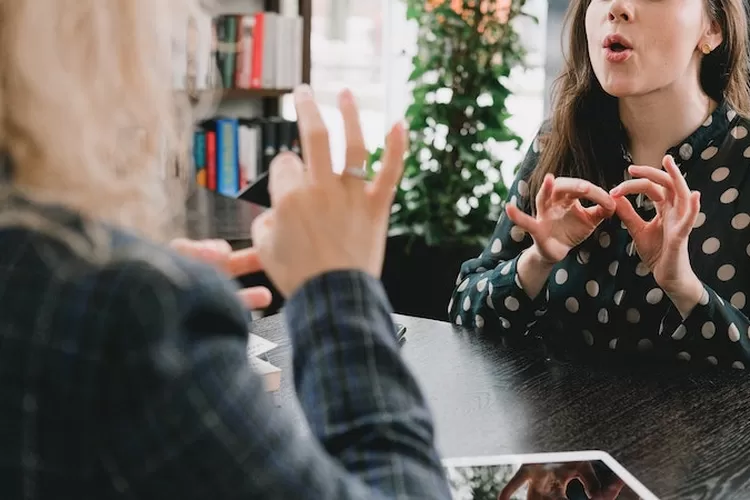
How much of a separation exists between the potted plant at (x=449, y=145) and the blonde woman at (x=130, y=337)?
296cm

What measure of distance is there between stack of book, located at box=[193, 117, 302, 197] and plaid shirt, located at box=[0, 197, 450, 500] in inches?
136

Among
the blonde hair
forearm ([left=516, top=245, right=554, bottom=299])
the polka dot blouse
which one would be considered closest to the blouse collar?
the polka dot blouse

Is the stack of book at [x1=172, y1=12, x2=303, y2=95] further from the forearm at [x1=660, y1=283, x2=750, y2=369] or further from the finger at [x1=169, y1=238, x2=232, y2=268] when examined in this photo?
the finger at [x1=169, y1=238, x2=232, y2=268]

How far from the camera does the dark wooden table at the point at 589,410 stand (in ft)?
3.69

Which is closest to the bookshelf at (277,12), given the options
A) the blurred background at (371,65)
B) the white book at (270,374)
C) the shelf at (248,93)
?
the shelf at (248,93)

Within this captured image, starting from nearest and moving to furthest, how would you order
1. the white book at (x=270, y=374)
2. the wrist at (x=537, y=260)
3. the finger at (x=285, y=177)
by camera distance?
the finger at (x=285, y=177)
the white book at (x=270, y=374)
the wrist at (x=537, y=260)

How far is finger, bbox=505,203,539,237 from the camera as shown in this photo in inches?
60.6

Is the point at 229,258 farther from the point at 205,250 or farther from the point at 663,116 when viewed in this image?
the point at 663,116

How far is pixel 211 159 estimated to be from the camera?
4043 millimetres

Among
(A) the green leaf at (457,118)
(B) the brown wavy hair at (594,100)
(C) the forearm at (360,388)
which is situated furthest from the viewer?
(A) the green leaf at (457,118)

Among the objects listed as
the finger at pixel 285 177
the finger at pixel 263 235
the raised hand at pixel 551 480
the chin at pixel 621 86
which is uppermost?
the chin at pixel 621 86

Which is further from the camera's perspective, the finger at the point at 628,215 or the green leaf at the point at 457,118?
the green leaf at the point at 457,118

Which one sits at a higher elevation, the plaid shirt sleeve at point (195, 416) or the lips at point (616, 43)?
the lips at point (616, 43)

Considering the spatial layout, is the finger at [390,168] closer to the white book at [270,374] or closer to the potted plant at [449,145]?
the white book at [270,374]
